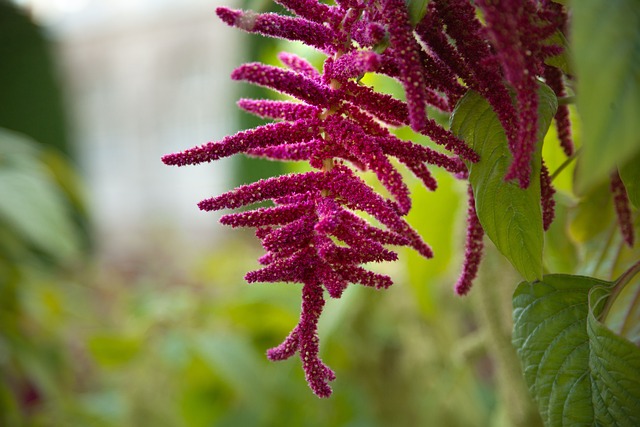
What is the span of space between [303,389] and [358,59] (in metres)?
0.89

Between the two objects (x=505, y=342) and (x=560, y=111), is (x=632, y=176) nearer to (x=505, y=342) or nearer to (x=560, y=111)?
(x=560, y=111)

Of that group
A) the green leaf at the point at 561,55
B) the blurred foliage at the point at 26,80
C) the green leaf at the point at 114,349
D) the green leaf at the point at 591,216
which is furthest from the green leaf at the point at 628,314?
the blurred foliage at the point at 26,80

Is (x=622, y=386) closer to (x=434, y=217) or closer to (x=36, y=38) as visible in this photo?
(x=434, y=217)

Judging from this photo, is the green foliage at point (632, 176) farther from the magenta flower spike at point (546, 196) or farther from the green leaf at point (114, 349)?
the green leaf at point (114, 349)

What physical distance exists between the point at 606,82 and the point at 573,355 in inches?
7.0

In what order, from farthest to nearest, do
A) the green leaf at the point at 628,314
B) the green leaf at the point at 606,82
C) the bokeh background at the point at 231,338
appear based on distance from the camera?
the bokeh background at the point at 231,338, the green leaf at the point at 628,314, the green leaf at the point at 606,82

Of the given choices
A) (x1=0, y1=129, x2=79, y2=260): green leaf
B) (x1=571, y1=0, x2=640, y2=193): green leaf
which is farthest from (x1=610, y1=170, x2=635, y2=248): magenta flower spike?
(x1=0, y1=129, x2=79, y2=260): green leaf

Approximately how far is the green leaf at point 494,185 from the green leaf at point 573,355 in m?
0.06

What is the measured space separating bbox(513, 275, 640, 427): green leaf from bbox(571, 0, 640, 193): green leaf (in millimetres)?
144

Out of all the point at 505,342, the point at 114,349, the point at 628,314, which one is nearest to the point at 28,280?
the point at 114,349

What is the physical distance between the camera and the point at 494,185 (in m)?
0.31

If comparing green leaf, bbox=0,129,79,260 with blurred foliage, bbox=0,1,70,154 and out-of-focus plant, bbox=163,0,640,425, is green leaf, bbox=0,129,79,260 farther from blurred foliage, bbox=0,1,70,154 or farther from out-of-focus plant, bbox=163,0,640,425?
blurred foliage, bbox=0,1,70,154

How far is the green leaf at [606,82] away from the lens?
0.67 feet

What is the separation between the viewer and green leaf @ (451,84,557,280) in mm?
306
